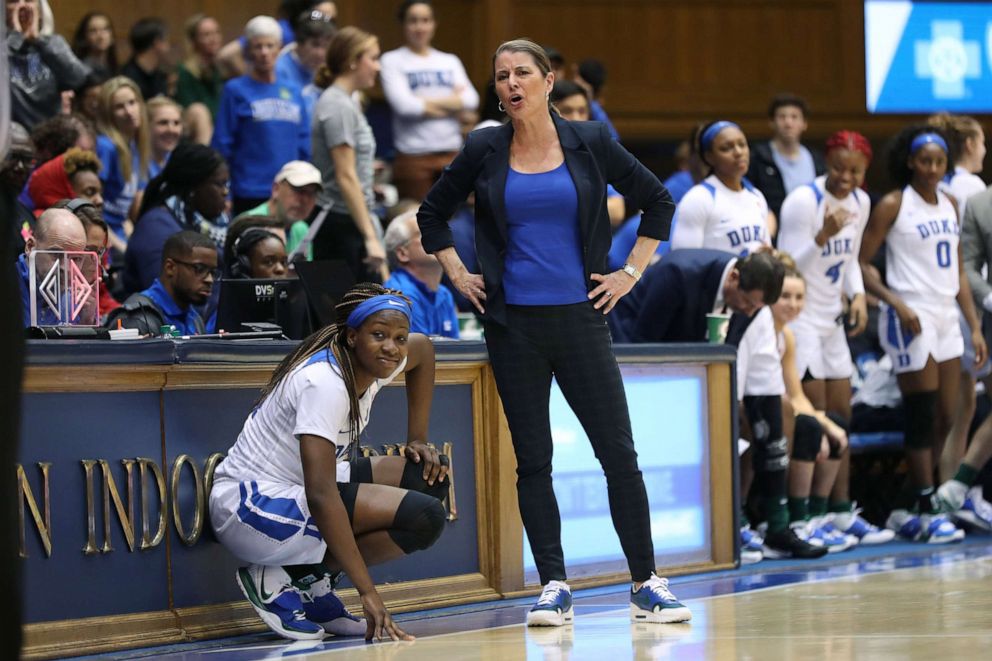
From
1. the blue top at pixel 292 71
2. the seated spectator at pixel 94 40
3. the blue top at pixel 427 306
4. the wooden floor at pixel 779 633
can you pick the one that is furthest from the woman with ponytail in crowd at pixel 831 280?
the seated spectator at pixel 94 40

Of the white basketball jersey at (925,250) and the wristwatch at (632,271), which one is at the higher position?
the white basketball jersey at (925,250)

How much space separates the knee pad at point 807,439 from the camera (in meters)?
8.00

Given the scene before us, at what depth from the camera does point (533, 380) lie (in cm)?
542

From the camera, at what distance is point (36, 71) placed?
8891 mm

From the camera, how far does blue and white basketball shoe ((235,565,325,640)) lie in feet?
17.6

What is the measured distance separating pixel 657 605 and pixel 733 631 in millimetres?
317

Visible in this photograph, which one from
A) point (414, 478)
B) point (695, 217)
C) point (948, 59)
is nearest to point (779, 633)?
point (414, 478)

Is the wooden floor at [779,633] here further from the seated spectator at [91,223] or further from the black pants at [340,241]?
the black pants at [340,241]

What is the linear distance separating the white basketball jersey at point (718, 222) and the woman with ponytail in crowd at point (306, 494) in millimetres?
2988

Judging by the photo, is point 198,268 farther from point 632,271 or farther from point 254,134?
point 254,134

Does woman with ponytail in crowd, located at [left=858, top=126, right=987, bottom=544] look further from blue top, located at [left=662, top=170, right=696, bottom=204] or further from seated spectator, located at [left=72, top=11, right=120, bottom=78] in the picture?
seated spectator, located at [left=72, top=11, right=120, bottom=78]

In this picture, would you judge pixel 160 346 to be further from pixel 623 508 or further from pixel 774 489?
pixel 774 489

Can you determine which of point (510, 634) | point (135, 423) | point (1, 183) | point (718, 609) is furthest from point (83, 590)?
point (1, 183)

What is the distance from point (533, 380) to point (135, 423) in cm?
130
